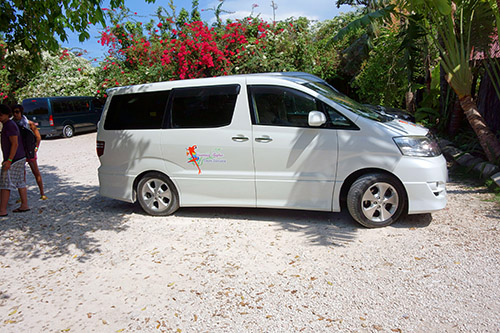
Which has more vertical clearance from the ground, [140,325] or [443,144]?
[443,144]

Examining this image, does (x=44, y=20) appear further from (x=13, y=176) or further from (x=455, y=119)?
(x=455, y=119)

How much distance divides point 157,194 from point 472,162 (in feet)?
20.4

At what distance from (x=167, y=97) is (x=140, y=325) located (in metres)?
3.52

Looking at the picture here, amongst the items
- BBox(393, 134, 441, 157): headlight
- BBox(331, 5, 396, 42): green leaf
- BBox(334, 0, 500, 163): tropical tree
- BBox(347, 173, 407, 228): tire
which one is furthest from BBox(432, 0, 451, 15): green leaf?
BBox(331, 5, 396, 42): green leaf

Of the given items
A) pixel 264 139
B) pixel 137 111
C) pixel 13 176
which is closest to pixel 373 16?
pixel 264 139

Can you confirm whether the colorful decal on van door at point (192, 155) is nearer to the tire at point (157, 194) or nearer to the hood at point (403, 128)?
the tire at point (157, 194)

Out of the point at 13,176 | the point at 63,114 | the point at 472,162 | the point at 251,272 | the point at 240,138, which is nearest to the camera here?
the point at 251,272

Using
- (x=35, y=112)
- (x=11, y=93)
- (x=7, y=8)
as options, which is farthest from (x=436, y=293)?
(x=11, y=93)

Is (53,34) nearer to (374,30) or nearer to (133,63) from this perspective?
(374,30)

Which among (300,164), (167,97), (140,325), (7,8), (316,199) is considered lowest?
(140,325)

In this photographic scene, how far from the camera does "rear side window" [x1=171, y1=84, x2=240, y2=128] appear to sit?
5578 mm

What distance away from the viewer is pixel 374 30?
38.6ft

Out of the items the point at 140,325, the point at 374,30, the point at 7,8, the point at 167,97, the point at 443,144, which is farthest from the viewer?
the point at 374,30

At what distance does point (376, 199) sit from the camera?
5027mm
